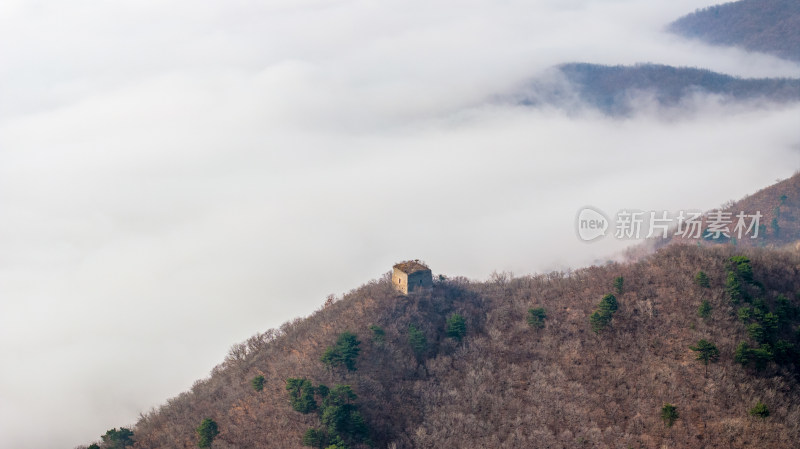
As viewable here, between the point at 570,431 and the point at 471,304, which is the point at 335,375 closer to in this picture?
the point at 471,304

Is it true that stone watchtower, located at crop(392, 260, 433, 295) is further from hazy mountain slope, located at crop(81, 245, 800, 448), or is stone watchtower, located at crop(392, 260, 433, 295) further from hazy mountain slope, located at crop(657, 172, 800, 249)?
hazy mountain slope, located at crop(657, 172, 800, 249)

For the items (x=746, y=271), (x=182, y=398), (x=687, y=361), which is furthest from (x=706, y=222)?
(x=182, y=398)

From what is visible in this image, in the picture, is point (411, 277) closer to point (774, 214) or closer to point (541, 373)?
point (541, 373)

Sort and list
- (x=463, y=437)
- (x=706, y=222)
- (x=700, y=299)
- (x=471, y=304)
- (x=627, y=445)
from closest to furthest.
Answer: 1. (x=627, y=445)
2. (x=463, y=437)
3. (x=700, y=299)
4. (x=471, y=304)
5. (x=706, y=222)

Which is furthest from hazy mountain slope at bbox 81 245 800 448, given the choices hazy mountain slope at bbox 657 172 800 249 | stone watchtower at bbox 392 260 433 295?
hazy mountain slope at bbox 657 172 800 249

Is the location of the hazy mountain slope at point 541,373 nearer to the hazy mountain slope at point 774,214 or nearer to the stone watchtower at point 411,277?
the stone watchtower at point 411,277

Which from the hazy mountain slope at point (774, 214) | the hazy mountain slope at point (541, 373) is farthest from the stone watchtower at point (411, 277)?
the hazy mountain slope at point (774, 214)
